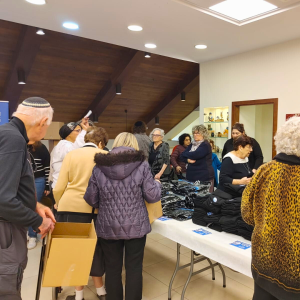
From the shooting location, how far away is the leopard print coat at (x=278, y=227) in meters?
1.26

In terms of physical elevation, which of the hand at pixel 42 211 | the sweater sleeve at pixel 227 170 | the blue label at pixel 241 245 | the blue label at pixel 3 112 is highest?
the blue label at pixel 3 112

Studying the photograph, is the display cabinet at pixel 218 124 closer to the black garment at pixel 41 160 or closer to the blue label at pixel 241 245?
the black garment at pixel 41 160

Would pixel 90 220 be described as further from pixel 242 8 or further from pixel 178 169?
pixel 242 8

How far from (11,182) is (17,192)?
0.13 meters

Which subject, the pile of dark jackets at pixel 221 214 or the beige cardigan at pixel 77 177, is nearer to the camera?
the pile of dark jackets at pixel 221 214

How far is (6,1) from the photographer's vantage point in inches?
118

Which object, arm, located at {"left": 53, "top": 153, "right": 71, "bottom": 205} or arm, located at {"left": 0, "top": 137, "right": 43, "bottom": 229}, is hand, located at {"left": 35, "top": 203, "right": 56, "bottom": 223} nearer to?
arm, located at {"left": 0, "top": 137, "right": 43, "bottom": 229}

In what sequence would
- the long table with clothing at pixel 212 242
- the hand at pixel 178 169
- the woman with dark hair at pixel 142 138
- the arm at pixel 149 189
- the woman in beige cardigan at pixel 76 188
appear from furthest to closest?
1. the hand at pixel 178 169
2. the woman with dark hair at pixel 142 138
3. the woman in beige cardigan at pixel 76 188
4. the arm at pixel 149 189
5. the long table with clothing at pixel 212 242

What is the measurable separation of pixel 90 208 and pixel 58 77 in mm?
5748

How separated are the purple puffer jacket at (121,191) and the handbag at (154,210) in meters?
0.17

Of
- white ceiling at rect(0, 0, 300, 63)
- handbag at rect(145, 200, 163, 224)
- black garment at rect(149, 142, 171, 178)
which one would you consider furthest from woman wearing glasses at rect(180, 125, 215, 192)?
handbag at rect(145, 200, 163, 224)

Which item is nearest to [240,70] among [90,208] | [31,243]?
[90,208]

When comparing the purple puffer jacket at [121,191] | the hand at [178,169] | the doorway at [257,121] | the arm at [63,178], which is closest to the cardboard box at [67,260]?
the purple puffer jacket at [121,191]

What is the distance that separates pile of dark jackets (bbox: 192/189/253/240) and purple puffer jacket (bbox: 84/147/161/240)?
1.25 feet
